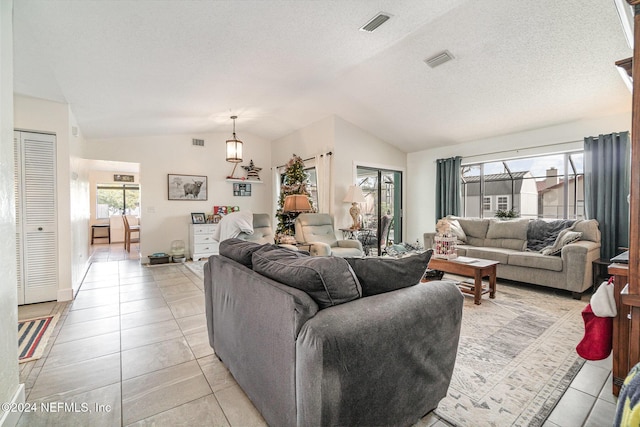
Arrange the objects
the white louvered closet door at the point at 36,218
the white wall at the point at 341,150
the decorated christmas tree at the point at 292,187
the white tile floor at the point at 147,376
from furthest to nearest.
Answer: the decorated christmas tree at the point at 292,187 → the white wall at the point at 341,150 → the white louvered closet door at the point at 36,218 → the white tile floor at the point at 147,376

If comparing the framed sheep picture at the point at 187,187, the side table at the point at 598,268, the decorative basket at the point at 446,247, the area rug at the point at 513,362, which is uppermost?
the framed sheep picture at the point at 187,187

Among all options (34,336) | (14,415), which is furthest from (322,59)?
(34,336)

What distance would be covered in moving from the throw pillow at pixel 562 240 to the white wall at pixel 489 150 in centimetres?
152

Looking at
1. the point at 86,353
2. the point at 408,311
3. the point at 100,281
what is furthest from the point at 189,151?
the point at 408,311

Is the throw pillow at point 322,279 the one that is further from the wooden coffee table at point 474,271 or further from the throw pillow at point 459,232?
the throw pillow at point 459,232

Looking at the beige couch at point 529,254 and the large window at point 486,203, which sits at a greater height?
the large window at point 486,203

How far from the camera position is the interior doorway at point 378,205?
20.7 ft

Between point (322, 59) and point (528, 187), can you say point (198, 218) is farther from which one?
point (528, 187)

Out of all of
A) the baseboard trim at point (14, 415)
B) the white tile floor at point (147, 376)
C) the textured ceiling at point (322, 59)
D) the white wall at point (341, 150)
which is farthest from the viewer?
the white wall at point (341, 150)

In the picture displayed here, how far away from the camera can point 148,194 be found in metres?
5.95

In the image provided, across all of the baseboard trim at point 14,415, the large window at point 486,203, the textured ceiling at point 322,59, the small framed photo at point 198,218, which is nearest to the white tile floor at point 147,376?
the baseboard trim at point 14,415

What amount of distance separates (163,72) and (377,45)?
7.74ft

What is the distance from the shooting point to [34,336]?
2.49 metres

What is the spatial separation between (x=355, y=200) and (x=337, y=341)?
4.49m
